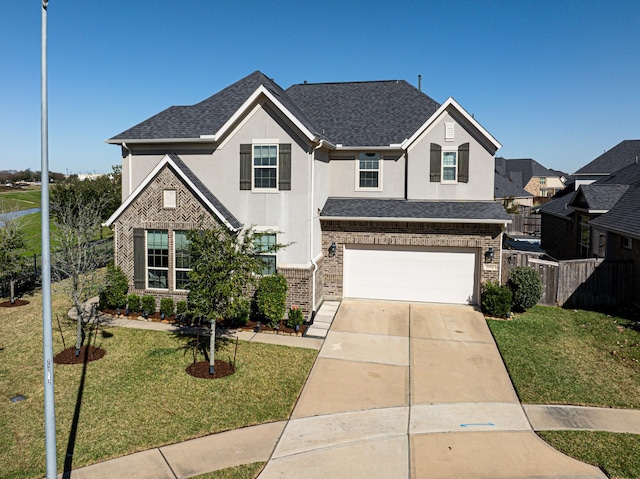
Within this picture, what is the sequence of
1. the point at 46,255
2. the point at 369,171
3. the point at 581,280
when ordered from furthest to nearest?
the point at 369,171 < the point at 581,280 < the point at 46,255

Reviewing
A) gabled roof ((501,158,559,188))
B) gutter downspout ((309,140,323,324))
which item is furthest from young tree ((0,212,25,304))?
gabled roof ((501,158,559,188))

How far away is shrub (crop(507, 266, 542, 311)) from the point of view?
54.7 ft

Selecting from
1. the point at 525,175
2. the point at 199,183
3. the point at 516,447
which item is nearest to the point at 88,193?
the point at 199,183

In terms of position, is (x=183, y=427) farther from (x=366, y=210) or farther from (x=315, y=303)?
(x=366, y=210)

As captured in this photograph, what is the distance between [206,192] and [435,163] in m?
9.30

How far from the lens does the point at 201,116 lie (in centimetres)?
1759

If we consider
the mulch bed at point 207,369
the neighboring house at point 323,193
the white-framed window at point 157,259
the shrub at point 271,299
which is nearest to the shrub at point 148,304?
the neighboring house at point 323,193

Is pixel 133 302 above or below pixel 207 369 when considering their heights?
above

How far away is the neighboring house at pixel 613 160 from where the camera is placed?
39.6 m

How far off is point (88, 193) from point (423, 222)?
23.0 metres

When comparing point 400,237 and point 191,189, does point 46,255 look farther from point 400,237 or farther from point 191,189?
point 400,237

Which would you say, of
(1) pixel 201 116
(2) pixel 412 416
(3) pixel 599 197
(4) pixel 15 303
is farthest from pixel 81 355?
(3) pixel 599 197

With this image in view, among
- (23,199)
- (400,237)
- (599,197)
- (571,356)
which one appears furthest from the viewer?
(23,199)

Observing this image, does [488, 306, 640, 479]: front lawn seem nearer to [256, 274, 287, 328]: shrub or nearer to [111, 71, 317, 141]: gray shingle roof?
[256, 274, 287, 328]: shrub
